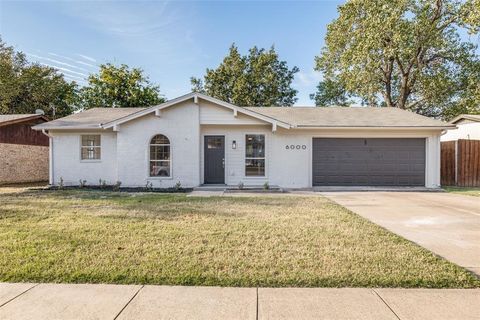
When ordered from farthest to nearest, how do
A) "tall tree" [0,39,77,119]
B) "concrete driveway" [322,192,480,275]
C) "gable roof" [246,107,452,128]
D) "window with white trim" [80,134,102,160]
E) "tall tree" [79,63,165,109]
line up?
"tall tree" [79,63,165,109] → "tall tree" [0,39,77,119] → "window with white trim" [80,134,102,160] → "gable roof" [246,107,452,128] → "concrete driveway" [322,192,480,275]

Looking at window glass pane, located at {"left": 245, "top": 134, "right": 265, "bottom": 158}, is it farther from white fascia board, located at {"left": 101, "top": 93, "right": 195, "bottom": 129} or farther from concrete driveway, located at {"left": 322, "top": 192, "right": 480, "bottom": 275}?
concrete driveway, located at {"left": 322, "top": 192, "right": 480, "bottom": 275}

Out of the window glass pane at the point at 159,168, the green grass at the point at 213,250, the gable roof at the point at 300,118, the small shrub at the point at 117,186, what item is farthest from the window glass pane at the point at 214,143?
the green grass at the point at 213,250

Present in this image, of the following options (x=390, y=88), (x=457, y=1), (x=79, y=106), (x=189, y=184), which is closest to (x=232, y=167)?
(x=189, y=184)

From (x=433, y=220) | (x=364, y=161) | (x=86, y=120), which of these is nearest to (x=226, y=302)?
(x=433, y=220)

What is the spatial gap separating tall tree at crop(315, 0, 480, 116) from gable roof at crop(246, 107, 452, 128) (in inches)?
330

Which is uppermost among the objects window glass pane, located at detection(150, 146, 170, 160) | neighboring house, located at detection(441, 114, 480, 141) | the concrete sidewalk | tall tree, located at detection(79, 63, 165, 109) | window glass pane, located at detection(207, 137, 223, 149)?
tall tree, located at detection(79, 63, 165, 109)

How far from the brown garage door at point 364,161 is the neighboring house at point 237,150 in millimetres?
43

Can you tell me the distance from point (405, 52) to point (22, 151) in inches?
965

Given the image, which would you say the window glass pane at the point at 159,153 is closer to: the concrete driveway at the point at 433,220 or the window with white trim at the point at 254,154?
the window with white trim at the point at 254,154

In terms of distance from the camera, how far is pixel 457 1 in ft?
66.6

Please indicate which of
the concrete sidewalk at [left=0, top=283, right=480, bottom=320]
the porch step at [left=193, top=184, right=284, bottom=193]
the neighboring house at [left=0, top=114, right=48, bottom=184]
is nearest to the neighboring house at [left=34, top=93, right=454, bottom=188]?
the porch step at [left=193, top=184, right=284, bottom=193]

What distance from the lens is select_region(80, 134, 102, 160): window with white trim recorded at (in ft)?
43.4

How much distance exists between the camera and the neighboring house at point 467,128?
14945 mm

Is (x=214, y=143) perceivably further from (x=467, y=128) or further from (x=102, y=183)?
(x=467, y=128)
